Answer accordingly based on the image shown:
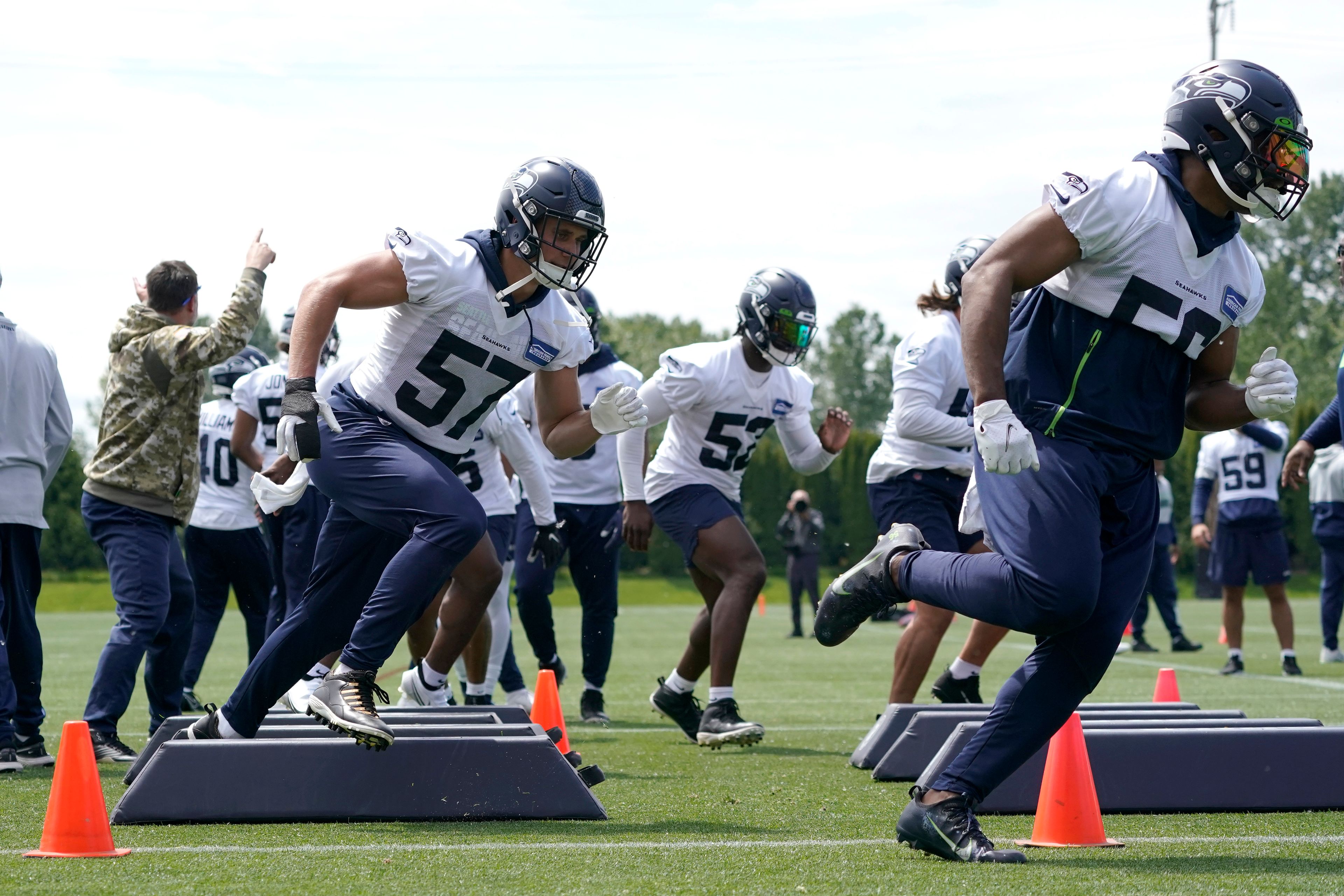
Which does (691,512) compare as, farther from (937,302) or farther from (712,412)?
(937,302)

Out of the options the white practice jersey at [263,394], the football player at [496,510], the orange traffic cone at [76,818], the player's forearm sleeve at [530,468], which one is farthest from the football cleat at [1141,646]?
the orange traffic cone at [76,818]

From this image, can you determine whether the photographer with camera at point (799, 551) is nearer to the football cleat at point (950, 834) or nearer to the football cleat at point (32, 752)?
the football cleat at point (32, 752)

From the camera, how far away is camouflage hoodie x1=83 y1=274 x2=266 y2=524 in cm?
626

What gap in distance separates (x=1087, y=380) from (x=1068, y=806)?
3.99 ft

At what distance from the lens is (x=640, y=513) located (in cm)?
768

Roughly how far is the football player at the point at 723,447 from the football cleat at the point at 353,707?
2.71 metres

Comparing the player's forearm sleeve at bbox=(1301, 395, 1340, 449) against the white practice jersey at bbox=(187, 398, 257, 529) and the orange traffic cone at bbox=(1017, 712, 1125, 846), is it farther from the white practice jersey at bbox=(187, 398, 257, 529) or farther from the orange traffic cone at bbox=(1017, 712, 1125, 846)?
the white practice jersey at bbox=(187, 398, 257, 529)

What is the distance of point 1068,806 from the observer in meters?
4.17

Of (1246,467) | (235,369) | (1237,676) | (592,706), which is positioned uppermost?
(235,369)

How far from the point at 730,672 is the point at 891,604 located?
2790 mm

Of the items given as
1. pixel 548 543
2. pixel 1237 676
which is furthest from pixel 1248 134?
pixel 1237 676

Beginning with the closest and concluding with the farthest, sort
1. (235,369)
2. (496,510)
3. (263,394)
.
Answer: (496,510), (263,394), (235,369)

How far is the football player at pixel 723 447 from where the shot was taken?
695 centimetres

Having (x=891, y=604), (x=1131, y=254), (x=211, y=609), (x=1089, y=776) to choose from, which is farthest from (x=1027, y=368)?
(x=211, y=609)
